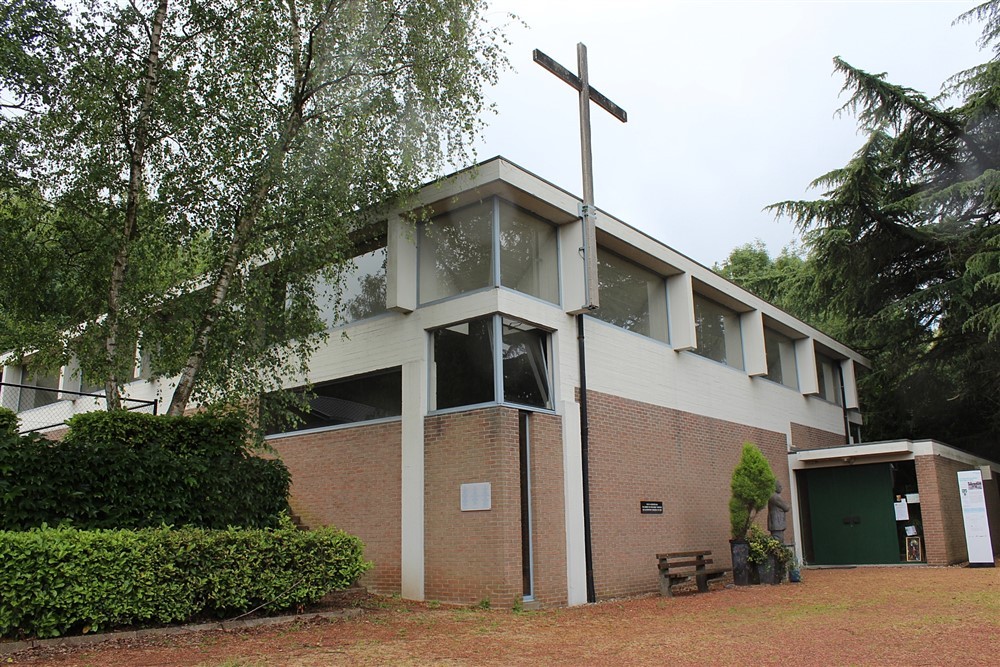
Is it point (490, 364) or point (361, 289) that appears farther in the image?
point (361, 289)

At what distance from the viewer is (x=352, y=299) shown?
1327 centimetres

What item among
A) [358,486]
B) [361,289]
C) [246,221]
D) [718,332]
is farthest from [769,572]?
[246,221]

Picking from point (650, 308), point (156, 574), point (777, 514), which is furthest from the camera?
point (650, 308)

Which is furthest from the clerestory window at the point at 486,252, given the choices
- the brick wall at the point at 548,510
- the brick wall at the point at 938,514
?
the brick wall at the point at 938,514

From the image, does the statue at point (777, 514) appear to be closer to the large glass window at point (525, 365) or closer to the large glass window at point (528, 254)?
the large glass window at point (525, 365)

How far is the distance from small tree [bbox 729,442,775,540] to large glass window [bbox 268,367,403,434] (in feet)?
19.5

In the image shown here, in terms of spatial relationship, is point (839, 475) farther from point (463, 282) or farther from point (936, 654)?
point (936, 654)

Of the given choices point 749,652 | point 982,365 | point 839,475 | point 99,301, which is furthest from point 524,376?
point 982,365

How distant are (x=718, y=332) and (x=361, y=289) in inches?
316

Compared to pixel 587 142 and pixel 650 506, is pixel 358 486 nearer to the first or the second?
pixel 650 506

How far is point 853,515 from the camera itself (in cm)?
1808

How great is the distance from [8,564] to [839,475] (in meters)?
16.8

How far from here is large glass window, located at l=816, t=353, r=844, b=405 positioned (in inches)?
877

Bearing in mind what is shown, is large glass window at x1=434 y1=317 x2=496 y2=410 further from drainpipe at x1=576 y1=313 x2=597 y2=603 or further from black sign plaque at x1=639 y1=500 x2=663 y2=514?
black sign plaque at x1=639 y1=500 x2=663 y2=514
